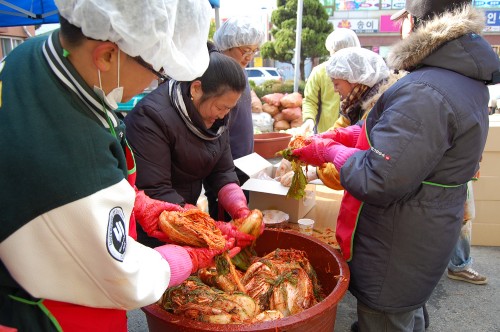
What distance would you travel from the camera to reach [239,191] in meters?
2.49

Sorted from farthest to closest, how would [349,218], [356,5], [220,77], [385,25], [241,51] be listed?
[385,25] < [356,5] < [241,51] < [220,77] < [349,218]

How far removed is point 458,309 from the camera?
11.1 ft

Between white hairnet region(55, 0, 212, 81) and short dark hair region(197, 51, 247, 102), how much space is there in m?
0.91

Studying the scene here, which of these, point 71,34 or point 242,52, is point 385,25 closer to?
point 242,52

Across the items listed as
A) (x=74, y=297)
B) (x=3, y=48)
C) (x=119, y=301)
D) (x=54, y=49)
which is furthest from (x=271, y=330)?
(x=3, y=48)

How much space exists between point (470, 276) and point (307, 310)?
296cm

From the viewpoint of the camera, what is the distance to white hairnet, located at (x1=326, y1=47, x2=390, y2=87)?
2916 mm

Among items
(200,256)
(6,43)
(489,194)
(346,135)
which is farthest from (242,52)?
(6,43)

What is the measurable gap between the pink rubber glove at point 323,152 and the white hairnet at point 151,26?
46.2 inches

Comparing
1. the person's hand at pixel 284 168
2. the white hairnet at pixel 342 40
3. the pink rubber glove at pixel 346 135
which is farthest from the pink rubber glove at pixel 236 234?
the white hairnet at pixel 342 40

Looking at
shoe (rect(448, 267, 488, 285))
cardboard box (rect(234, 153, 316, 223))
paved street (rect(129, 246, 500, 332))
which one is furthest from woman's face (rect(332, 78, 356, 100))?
shoe (rect(448, 267, 488, 285))

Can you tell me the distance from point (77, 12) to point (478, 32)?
1.73 metres

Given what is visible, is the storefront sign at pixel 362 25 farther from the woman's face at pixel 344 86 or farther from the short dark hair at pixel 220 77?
the short dark hair at pixel 220 77

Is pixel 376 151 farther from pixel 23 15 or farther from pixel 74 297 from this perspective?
pixel 23 15
